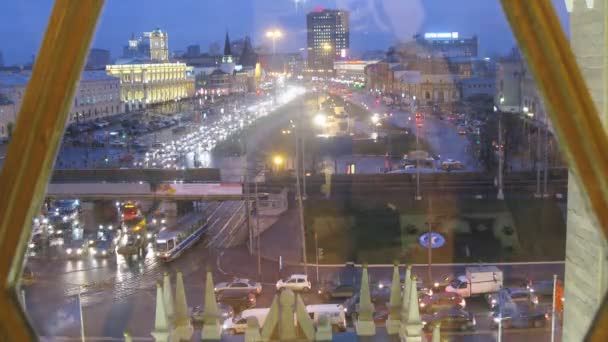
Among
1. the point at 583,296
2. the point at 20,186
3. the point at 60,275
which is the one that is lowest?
the point at 60,275

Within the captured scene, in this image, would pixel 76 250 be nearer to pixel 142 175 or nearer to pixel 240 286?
pixel 240 286

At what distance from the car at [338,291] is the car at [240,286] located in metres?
0.42

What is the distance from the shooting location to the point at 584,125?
330mm

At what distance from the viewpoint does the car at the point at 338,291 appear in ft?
12.9

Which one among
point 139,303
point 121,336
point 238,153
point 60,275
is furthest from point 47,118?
point 238,153

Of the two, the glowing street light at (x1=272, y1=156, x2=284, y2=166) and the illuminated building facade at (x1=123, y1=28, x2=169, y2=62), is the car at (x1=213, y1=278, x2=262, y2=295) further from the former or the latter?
the illuminated building facade at (x1=123, y1=28, x2=169, y2=62)

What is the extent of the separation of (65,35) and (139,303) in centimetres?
372

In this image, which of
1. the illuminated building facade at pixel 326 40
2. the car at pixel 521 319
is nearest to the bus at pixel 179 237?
the car at pixel 521 319

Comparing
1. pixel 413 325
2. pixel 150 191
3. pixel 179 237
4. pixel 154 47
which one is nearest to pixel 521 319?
pixel 413 325

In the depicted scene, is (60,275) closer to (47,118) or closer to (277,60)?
(47,118)

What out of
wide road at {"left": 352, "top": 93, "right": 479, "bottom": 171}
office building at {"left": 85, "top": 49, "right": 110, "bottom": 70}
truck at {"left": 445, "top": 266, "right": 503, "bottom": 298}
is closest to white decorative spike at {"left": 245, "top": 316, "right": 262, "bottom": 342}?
office building at {"left": 85, "top": 49, "right": 110, "bottom": 70}

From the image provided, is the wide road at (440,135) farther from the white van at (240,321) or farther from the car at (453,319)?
the white van at (240,321)

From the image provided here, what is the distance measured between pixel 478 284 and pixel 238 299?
4.96ft

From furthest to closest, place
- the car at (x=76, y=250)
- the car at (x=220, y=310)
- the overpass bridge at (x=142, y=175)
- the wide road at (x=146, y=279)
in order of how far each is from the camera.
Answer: the overpass bridge at (x=142, y=175) < the car at (x=76, y=250) < the wide road at (x=146, y=279) < the car at (x=220, y=310)
